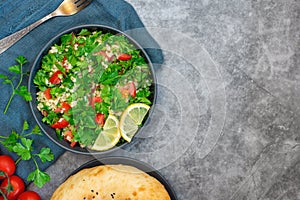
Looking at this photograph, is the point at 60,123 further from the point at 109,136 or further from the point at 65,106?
the point at 109,136

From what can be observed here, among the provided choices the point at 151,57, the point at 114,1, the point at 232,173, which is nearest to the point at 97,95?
the point at 151,57

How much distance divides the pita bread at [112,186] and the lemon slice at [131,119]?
230mm

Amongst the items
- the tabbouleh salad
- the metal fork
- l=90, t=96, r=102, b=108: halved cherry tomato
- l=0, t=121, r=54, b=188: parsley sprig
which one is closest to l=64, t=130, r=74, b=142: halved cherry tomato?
the tabbouleh salad

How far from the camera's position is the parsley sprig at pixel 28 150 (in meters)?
2.72

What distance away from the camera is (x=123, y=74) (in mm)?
2736

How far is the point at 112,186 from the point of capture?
2531 millimetres

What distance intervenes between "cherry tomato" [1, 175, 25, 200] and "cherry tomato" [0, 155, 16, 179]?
0.13 ft

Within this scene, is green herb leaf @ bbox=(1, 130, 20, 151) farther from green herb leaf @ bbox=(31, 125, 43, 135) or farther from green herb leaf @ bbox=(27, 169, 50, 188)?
green herb leaf @ bbox=(27, 169, 50, 188)

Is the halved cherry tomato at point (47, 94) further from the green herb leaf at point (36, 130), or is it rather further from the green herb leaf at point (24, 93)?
the green herb leaf at point (36, 130)

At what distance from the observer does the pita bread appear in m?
2.51

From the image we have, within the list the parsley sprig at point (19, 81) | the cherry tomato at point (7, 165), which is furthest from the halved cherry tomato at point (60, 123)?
the cherry tomato at point (7, 165)

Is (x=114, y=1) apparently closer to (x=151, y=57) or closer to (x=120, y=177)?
(x=151, y=57)

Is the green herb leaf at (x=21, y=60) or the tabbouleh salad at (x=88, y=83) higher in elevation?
the green herb leaf at (x=21, y=60)

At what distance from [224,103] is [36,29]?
1.34 m
